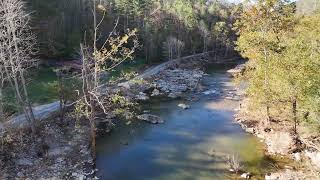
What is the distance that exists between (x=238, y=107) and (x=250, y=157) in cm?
1605

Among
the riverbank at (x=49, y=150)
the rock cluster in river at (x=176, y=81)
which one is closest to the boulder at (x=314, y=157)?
the riverbank at (x=49, y=150)

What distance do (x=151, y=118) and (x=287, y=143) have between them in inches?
575

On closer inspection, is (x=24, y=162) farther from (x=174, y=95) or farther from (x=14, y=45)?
(x=174, y=95)

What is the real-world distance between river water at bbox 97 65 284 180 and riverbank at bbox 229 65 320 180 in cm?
94

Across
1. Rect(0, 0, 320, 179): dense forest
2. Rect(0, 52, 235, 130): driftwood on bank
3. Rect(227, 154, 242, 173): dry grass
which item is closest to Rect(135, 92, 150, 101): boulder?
Rect(0, 0, 320, 179): dense forest

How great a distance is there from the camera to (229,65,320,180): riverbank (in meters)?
22.8

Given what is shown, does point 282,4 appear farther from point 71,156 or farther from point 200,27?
point 200,27

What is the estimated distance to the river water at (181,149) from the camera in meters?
24.6

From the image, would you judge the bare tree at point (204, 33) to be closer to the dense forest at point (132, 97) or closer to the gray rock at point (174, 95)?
the dense forest at point (132, 97)

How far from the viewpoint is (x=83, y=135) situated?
103 ft

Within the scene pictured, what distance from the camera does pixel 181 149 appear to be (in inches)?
1144

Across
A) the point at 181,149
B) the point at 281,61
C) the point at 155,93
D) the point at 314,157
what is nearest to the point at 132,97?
the point at 155,93

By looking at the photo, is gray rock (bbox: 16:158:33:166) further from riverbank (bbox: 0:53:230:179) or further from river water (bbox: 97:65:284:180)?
river water (bbox: 97:65:284:180)

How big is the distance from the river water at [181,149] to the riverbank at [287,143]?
94 centimetres
